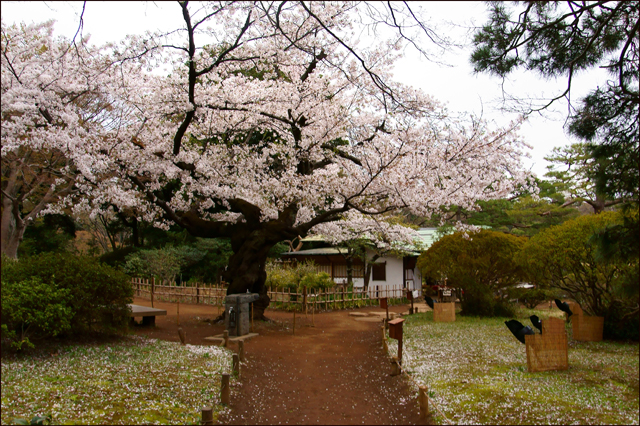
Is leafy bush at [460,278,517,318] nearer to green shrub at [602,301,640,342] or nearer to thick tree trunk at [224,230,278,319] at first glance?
green shrub at [602,301,640,342]

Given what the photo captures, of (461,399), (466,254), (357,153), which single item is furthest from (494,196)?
(461,399)

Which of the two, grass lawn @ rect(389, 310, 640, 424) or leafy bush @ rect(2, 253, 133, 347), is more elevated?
leafy bush @ rect(2, 253, 133, 347)

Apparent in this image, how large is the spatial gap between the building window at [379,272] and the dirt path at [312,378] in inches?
409

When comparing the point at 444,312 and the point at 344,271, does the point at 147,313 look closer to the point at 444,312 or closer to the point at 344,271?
the point at 444,312

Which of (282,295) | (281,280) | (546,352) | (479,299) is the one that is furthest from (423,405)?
(281,280)

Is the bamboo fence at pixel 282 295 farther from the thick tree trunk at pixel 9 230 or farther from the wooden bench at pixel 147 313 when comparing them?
the thick tree trunk at pixel 9 230

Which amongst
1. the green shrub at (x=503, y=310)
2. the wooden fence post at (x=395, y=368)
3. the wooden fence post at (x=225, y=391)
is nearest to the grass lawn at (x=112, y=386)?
the wooden fence post at (x=225, y=391)

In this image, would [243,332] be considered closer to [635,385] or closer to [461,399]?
[461,399]

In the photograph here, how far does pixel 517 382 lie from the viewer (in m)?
6.38

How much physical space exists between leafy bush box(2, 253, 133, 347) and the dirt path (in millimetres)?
2785

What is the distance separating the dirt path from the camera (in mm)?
5902

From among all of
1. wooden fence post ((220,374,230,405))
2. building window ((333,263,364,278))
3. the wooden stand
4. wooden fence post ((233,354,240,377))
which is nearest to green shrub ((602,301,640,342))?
the wooden stand

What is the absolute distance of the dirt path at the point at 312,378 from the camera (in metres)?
5.90

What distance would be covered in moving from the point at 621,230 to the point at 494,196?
810 centimetres
